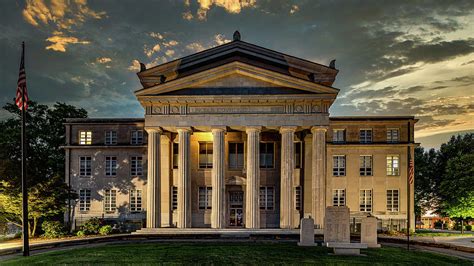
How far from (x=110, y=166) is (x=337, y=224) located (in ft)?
93.0

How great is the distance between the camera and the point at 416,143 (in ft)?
135

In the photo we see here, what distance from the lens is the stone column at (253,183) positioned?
113 feet

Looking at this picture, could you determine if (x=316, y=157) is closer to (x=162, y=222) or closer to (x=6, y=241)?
(x=162, y=222)

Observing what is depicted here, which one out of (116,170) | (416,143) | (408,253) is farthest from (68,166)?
(416,143)

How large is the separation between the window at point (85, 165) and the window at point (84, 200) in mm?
2068

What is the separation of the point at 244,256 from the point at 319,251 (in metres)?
5.59

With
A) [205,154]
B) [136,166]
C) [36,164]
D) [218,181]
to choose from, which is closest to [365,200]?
[218,181]

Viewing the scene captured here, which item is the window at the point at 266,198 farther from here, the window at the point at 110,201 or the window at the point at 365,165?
the window at the point at 110,201

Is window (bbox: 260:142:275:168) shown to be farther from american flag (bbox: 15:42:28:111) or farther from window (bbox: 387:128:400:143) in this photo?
american flag (bbox: 15:42:28:111)

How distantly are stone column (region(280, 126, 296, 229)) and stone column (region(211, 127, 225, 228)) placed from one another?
19.7 ft

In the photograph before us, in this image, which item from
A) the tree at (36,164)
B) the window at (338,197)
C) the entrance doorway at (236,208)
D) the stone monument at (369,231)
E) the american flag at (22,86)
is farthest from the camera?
the window at (338,197)

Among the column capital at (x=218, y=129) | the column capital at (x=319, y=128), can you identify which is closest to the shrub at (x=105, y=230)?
the column capital at (x=218, y=129)

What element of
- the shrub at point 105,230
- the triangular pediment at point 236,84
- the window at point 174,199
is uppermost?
the triangular pediment at point 236,84

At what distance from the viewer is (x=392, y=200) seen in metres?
41.3
